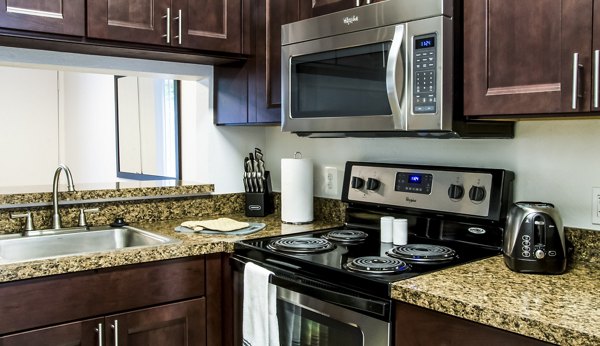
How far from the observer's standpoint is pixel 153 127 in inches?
143

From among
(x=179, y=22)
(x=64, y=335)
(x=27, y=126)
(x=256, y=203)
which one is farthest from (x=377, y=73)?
(x=27, y=126)

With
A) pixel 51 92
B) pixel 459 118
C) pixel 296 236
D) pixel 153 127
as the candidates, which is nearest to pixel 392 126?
pixel 459 118

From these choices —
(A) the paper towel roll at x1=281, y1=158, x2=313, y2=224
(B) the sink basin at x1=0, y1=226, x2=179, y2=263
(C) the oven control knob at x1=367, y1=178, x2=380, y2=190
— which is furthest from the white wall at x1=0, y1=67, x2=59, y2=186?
(C) the oven control knob at x1=367, y1=178, x2=380, y2=190

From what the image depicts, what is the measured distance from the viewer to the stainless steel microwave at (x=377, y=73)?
152 centimetres

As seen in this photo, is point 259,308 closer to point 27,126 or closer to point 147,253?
point 147,253

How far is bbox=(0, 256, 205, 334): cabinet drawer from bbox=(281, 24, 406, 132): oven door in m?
0.65

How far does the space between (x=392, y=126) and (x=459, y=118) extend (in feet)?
0.64

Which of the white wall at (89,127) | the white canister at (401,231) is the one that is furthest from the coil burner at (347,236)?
the white wall at (89,127)

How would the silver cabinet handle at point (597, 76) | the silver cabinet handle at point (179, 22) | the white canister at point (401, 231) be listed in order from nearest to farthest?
the silver cabinet handle at point (597, 76) < the white canister at point (401, 231) < the silver cabinet handle at point (179, 22)

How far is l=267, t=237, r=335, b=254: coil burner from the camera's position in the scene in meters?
1.75

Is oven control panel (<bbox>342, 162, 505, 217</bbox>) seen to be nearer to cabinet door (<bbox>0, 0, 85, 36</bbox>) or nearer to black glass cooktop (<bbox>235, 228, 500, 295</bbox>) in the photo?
black glass cooktop (<bbox>235, 228, 500, 295</bbox>)

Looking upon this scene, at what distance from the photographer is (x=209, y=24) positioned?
7.13 feet

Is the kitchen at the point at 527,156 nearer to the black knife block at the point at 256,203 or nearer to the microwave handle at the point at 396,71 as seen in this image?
the black knife block at the point at 256,203

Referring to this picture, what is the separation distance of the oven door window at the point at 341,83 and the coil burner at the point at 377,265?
440 millimetres
